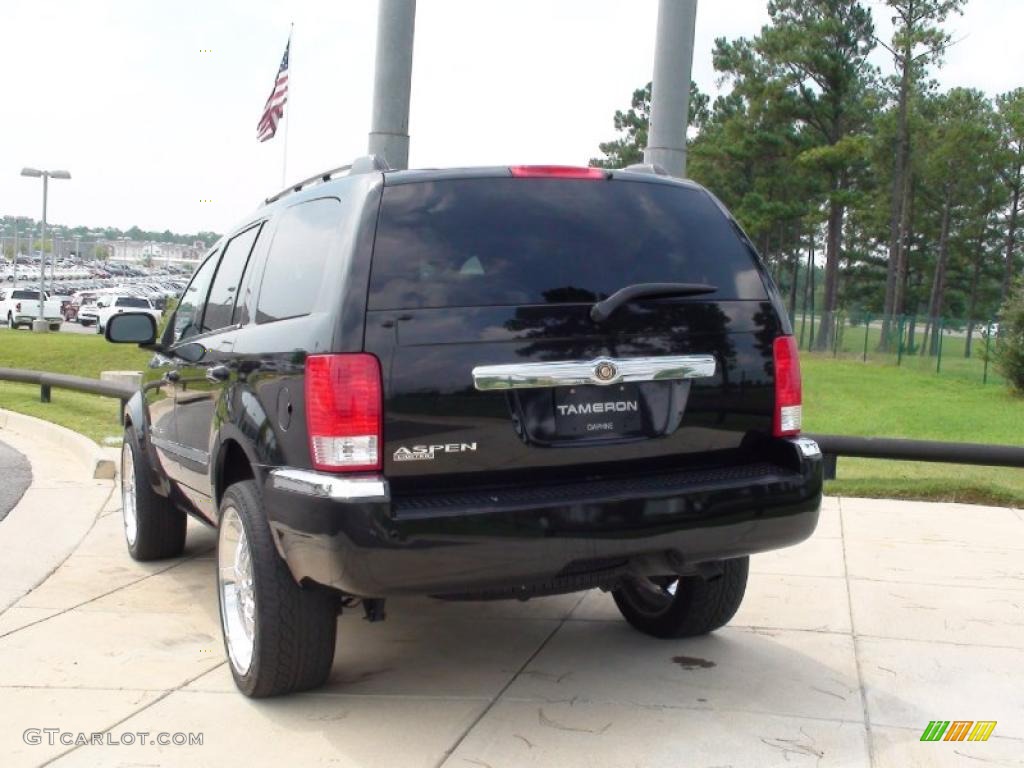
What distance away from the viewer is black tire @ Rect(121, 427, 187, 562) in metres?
6.51

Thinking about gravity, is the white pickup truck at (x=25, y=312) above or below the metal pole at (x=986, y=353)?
below

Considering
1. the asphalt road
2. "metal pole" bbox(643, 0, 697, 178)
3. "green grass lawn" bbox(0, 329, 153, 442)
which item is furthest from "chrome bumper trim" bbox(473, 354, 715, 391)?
"green grass lawn" bbox(0, 329, 153, 442)

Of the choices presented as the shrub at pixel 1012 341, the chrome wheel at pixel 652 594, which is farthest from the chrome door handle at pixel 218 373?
the shrub at pixel 1012 341

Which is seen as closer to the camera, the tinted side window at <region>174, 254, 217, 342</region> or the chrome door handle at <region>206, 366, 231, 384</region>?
the chrome door handle at <region>206, 366, 231, 384</region>

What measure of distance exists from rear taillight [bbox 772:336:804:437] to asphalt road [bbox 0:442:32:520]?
601 centimetres

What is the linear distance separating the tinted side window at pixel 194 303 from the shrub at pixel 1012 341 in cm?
2232

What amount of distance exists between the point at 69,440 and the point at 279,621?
8.45 metres

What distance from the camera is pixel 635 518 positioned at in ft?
12.6

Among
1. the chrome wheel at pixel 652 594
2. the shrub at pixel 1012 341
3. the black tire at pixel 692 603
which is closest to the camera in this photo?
the black tire at pixel 692 603

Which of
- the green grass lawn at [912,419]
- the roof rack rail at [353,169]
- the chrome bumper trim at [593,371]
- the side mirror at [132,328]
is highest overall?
the roof rack rail at [353,169]

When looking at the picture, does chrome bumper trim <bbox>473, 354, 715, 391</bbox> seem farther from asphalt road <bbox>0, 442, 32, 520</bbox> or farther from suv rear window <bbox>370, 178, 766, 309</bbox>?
asphalt road <bbox>0, 442, 32, 520</bbox>

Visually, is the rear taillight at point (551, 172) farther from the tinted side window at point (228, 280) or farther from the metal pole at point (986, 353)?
the metal pole at point (986, 353)

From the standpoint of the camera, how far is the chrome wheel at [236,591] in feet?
14.3

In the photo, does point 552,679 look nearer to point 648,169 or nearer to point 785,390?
point 785,390
